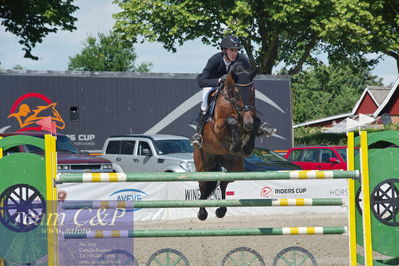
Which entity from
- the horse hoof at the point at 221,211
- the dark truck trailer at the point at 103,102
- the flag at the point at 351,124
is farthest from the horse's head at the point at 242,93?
the dark truck trailer at the point at 103,102

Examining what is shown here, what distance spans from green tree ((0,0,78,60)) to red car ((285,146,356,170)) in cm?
1151

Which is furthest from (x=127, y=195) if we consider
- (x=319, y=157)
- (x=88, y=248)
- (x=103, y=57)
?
(x=103, y=57)

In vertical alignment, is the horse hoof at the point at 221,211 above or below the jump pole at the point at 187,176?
below

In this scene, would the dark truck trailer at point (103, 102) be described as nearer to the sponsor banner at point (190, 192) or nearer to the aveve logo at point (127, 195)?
the sponsor banner at point (190, 192)

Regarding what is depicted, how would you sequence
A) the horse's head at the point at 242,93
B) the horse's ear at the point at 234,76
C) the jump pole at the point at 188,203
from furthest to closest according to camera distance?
1. the horse's ear at the point at 234,76
2. the horse's head at the point at 242,93
3. the jump pole at the point at 188,203

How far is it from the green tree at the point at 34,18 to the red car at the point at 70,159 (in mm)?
11449

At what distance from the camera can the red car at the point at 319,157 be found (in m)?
16.3

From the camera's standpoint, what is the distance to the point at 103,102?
1733cm

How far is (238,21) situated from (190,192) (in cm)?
1456

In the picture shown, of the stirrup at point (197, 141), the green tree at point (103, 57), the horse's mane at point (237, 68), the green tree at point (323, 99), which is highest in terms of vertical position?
the green tree at point (103, 57)

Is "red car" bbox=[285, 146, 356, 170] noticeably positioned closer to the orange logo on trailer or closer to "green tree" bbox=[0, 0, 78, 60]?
the orange logo on trailer

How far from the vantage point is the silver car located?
48.3ft

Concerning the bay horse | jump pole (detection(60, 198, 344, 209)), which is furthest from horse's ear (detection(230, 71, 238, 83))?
jump pole (detection(60, 198, 344, 209))

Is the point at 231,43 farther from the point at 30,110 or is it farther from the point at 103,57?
the point at 103,57
